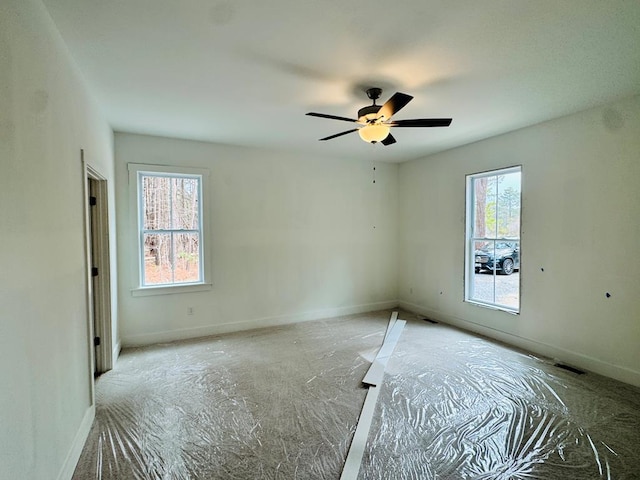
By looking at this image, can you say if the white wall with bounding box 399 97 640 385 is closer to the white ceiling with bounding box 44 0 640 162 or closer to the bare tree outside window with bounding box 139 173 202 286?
the white ceiling with bounding box 44 0 640 162

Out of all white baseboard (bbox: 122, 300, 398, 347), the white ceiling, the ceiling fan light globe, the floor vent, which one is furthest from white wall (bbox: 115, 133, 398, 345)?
the floor vent

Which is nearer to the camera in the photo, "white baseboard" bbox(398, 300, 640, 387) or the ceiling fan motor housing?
the ceiling fan motor housing

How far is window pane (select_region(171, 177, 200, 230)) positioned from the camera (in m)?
4.27

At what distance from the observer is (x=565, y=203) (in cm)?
347

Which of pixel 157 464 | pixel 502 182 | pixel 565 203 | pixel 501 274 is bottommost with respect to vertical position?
pixel 157 464

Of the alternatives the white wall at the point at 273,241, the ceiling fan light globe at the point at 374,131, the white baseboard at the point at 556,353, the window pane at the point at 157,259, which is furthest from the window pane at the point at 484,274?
the window pane at the point at 157,259

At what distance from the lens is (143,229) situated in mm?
4094

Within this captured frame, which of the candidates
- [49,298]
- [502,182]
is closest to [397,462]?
[49,298]

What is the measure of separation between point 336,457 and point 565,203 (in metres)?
3.47

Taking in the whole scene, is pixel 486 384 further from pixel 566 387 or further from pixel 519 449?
pixel 519 449

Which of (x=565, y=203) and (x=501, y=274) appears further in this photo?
(x=501, y=274)

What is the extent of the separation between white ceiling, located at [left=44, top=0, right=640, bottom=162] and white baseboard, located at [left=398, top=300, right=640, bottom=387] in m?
2.58

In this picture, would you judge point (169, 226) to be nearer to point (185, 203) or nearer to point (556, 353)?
point (185, 203)

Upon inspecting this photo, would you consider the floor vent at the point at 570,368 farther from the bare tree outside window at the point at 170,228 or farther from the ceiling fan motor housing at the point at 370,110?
the bare tree outside window at the point at 170,228
